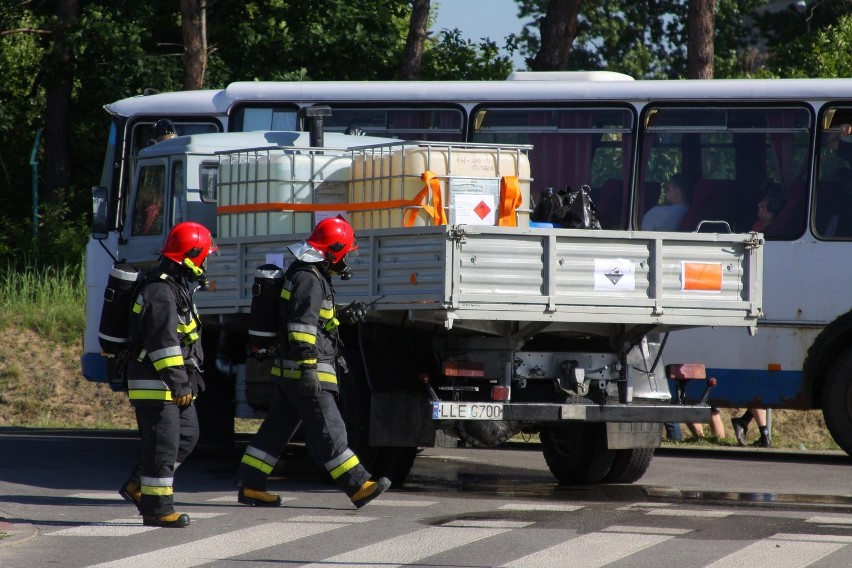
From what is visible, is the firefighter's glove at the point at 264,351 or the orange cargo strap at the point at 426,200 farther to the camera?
the orange cargo strap at the point at 426,200

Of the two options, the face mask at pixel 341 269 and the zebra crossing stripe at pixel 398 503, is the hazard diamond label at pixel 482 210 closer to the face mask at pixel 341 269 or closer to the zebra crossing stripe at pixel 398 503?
the face mask at pixel 341 269

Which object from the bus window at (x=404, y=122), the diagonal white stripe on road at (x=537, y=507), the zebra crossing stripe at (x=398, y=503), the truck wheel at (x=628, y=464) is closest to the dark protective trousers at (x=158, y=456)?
the zebra crossing stripe at (x=398, y=503)

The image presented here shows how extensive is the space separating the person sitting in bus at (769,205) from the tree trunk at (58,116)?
1615 centimetres

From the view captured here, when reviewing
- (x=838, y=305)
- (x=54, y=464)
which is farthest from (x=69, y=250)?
(x=838, y=305)

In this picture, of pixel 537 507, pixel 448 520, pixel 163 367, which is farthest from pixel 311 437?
pixel 537 507

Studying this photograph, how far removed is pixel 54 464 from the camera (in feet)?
41.8

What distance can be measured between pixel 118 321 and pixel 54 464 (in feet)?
13.0

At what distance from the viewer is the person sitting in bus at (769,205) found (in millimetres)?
13922

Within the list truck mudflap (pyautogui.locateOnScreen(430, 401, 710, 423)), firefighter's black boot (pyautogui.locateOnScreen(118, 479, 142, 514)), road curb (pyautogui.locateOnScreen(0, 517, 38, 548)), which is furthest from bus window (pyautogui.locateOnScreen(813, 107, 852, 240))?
road curb (pyautogui.locateOnScreen(0, 517, 38, 548))

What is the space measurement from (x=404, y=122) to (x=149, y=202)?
9.48ft

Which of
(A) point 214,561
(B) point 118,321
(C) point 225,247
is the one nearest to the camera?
(A) point 214,561

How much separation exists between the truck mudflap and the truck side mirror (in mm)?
4674

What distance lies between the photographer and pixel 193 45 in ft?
80.0

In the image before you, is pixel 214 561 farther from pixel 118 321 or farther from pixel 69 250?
pixel 69 250
